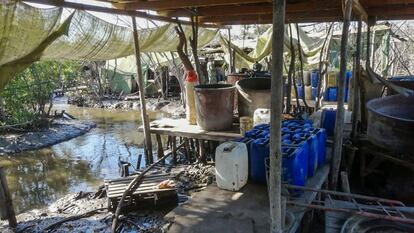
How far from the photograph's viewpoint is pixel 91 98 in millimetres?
22031

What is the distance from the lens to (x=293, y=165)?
12.8 ft

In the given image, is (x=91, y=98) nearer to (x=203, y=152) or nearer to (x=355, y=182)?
(x=203, y=152)

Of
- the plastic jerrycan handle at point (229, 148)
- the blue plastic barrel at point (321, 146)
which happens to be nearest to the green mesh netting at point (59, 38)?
the plastic jerrycan handle at point (229, 148)

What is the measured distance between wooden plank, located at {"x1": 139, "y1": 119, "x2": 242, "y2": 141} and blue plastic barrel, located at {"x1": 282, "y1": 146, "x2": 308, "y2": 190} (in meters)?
2.29

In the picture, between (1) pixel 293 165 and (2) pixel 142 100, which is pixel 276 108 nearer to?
(1) pixel 293 165

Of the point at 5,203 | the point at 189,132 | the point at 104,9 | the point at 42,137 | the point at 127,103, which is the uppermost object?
the point at 104,9

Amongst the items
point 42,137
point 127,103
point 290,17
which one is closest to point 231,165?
point 290,17

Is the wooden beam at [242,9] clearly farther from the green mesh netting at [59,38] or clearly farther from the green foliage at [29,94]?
the green foliage at [29,94]

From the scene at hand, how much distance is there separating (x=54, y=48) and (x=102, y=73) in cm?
1760

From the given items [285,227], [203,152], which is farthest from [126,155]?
[285,227]

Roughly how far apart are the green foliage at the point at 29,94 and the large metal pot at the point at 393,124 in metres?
11.4

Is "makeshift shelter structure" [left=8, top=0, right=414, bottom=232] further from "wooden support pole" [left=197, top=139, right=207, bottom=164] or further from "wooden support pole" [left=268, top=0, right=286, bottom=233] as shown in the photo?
"wooden support pole" [left=197, top=139, right=207, bottom=164]

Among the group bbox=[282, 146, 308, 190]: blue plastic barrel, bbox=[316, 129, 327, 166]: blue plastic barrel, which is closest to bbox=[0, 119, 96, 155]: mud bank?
bbox=[316, 129, 327, 166]: blue plastic barrel

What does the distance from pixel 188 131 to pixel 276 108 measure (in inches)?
177
